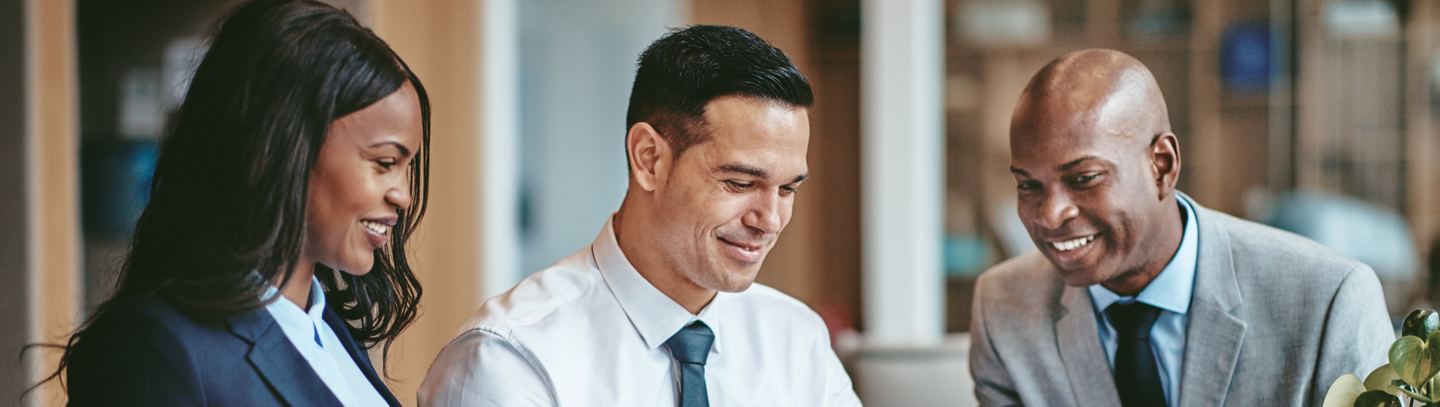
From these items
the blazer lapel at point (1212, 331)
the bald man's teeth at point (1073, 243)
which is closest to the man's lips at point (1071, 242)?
the bald man's teeth at point (1073, 243)

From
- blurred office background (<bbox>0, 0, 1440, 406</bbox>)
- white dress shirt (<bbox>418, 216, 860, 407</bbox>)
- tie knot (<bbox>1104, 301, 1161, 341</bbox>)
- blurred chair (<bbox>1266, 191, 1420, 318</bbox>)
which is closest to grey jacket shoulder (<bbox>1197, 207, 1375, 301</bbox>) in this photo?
tie knot (<bbox>1104, 301, 1161, 341</bbox>)

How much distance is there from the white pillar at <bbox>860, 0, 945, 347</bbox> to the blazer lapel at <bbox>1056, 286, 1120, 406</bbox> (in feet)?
6.40

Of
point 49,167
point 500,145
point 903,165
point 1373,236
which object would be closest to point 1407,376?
point 903,165

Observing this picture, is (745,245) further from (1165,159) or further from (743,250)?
(1165,159)

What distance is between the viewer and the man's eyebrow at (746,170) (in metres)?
1.19

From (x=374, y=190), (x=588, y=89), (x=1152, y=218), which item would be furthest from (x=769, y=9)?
(x=374, y=190)

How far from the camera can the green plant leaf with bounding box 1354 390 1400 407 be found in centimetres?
96

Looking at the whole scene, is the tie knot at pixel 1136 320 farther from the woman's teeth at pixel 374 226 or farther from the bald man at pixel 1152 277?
the woman's teeth at pixel 374 226

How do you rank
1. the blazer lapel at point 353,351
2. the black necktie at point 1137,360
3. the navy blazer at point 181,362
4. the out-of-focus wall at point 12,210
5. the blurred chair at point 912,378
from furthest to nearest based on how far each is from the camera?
the out-of-focus wall at point 12,210
the blurred chair at point 912,378
the black necktie at point 1137,360
the blazer lapel at point 353,351
the navy blazer at point 181,362

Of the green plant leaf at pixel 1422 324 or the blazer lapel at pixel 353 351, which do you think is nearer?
the green plant leaf at pixel 1422 324

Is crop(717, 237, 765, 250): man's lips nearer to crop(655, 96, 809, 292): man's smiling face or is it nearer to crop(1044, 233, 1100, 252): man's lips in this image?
crop(655, 96, 809, 292): man's smiling face

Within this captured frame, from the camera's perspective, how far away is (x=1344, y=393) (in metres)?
1.01

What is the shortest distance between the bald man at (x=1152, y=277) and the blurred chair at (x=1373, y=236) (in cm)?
320

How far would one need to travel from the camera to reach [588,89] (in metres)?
4.02
